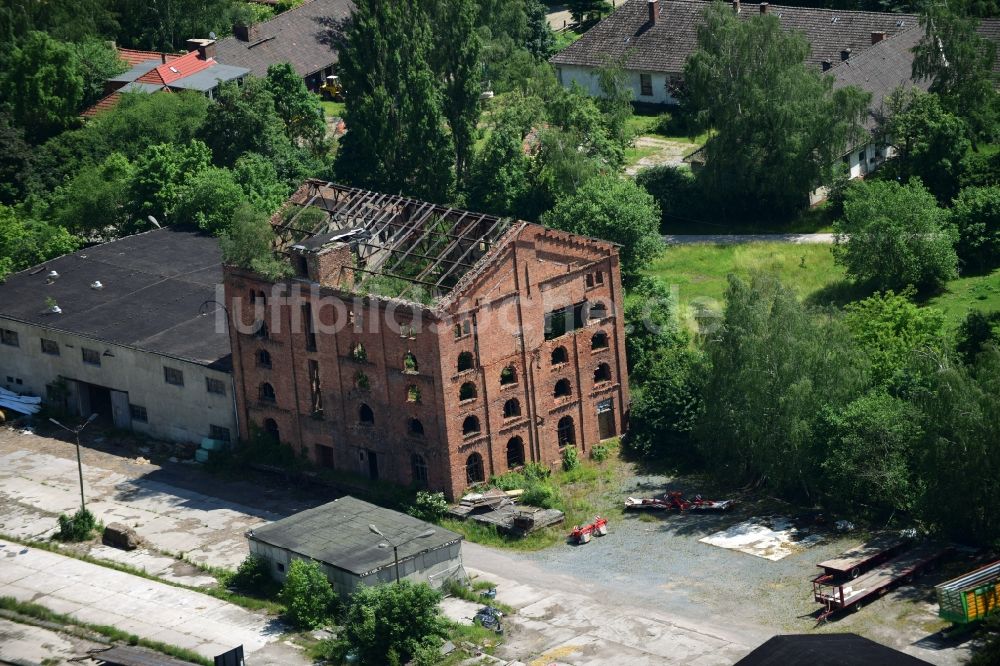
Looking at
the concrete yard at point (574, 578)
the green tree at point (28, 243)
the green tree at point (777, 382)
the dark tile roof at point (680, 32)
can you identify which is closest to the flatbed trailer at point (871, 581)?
the concrete yard at point (574, 578)

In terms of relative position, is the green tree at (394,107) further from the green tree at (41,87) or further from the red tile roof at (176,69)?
the green tree at (41,87)

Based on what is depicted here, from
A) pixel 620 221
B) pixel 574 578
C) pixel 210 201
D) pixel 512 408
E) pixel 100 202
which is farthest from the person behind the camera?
pixel 100 202

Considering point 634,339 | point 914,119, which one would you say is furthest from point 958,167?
point 634,339

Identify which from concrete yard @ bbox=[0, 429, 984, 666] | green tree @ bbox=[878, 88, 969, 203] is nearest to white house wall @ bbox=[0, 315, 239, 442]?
concrete yard @ bbox=[0, 429, 984, 666]

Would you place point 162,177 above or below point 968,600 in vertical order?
above

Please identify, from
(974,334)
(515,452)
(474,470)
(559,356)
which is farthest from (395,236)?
(974,334)

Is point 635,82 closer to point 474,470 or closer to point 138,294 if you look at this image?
point 138,294

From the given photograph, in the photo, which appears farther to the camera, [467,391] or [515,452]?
[515,452]
